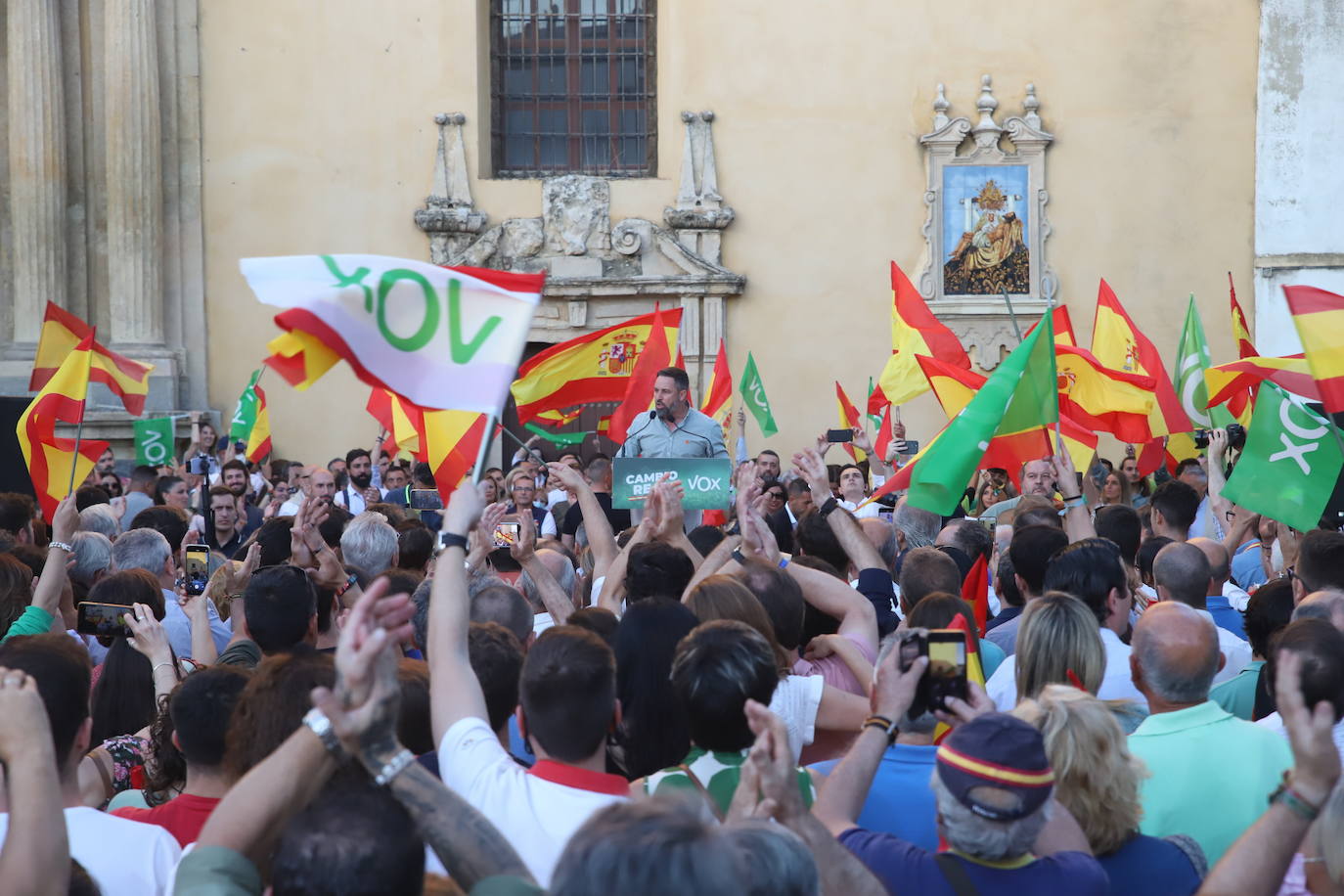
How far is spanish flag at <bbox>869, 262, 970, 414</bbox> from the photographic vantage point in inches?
472

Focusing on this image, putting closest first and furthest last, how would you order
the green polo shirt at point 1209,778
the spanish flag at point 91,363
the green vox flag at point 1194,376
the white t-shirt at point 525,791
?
the white t-shirt at point 525,791 → the green polo shirt at point 1209,778 → the green vox flag at point 1194,376 → the spanish flag at point 91,363

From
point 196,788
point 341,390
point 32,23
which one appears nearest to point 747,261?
point 341,390

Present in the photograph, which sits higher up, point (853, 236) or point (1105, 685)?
point (853, 236)

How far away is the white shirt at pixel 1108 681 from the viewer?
180 inches

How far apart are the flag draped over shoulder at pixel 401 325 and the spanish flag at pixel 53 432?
5.49 m

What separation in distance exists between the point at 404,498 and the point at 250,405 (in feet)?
13.1

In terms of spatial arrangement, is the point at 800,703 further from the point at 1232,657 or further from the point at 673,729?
the point at 1232,657

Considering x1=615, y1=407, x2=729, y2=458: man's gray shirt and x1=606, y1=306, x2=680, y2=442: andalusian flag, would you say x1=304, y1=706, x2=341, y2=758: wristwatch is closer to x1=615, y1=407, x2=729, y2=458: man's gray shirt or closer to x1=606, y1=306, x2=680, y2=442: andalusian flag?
x1=615, y1=407, x2=729, y2=458: man's gray shirt

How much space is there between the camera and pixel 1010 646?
5.37m

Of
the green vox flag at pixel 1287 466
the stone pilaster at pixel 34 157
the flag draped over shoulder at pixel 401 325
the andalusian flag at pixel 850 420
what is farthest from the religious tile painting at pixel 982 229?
the flag draped over shoulder at pixel 401 325

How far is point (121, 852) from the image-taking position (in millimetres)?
3201

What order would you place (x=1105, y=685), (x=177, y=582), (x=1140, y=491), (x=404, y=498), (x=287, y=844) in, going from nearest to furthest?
(x=287, y=844)
(x=1105, y=685)
(x=177, y=582)
(x=404, y=498)
(x=1140, y=491)

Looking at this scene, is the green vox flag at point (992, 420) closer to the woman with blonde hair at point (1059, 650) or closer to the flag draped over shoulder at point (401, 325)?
the woman with blonde hair at point (1059, 650)

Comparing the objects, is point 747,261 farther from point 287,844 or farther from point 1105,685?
point 287,844
